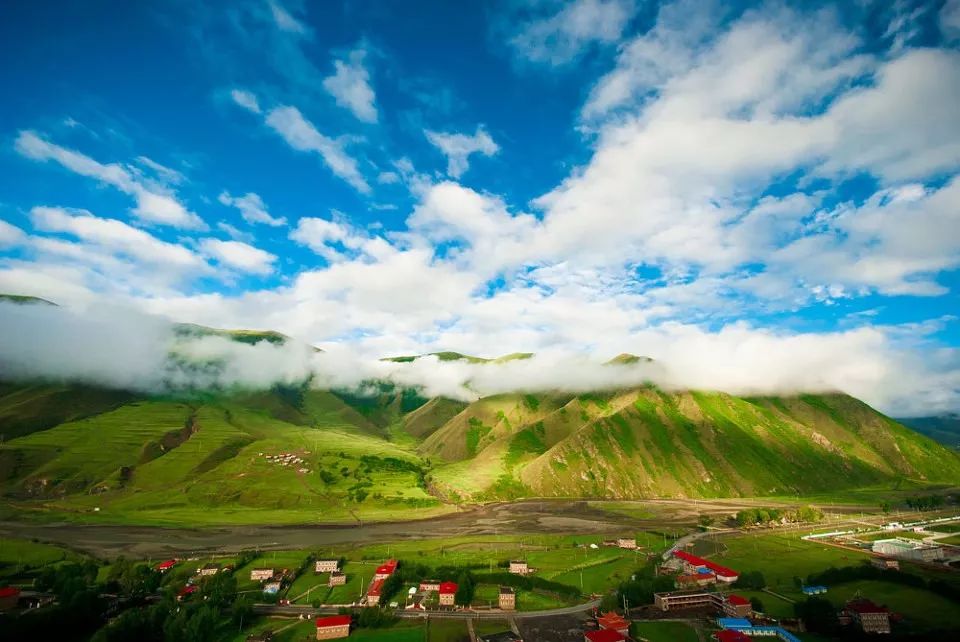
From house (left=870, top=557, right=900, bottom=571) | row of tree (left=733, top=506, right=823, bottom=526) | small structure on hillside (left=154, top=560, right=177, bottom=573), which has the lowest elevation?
small structure on hillside (left=154, top=560, right=177, bottom=573)

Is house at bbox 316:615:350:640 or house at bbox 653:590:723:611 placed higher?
house at bbox 653:590:723:611

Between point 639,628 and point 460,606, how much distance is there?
99.0 ft

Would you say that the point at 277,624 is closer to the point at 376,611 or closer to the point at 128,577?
the point at 376,611

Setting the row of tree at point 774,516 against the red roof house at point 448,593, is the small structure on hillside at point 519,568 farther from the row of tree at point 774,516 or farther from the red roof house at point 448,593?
the row of tree at point 774,516

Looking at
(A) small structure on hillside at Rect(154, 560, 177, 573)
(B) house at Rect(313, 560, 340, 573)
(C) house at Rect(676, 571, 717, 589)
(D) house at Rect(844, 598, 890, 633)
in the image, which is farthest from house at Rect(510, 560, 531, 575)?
(A) small structure on hillside at Rect(154, 560, 177, 573)

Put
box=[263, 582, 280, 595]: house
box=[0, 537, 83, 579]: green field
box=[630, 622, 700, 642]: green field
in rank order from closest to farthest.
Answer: box=[630, 622, 700, 642]: green field, box=[263, 582, 280, 595]: house, box=[0, 537, 83, 579]: green field

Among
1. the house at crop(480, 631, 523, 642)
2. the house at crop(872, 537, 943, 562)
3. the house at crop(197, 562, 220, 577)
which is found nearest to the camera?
the house at crop(480, 631, 523, 642)

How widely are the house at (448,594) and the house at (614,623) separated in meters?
25.8

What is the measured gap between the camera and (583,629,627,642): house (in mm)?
66812

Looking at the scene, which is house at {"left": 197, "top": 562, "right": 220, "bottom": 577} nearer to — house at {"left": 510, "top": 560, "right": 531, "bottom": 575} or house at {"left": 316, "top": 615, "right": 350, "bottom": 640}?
house at {"left": 316, "top": 615, "right": 350, "bottom": 640}

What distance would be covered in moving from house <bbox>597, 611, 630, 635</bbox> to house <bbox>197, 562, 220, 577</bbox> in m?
80.3

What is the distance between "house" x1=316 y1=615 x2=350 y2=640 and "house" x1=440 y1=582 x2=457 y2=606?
62.3 feet

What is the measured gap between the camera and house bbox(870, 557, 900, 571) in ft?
338

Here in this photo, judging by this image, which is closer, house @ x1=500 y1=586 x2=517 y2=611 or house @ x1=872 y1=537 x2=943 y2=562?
house @ x1=500 y1=586 x2=517 y2=611
